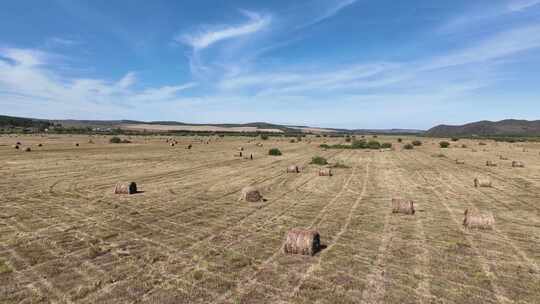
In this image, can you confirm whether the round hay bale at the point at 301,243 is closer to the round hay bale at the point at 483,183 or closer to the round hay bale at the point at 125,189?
the round hay bale at the point at 125,189

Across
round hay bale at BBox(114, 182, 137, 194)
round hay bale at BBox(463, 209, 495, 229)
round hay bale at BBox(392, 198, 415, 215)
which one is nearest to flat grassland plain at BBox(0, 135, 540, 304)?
round hay bale at BBox(463, 209, 495, 229)

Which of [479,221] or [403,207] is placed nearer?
[479,221]

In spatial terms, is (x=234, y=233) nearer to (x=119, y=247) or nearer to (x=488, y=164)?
(x=119, y=247)

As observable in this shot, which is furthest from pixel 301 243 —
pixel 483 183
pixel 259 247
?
pixel 483 183

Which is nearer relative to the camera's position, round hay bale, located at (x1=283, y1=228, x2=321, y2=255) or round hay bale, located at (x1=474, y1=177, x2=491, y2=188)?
round hay bale, located at (x1=283, y1=228, x2=321, y2=255)

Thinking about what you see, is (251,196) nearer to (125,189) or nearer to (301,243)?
(125,189)

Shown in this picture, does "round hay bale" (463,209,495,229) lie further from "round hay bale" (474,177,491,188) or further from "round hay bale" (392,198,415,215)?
"round hay bale" (474,177,491,188)

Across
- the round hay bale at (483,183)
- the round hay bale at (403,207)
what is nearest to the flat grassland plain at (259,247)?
the round hay bale at (403,207)

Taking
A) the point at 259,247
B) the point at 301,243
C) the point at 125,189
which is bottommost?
the point at 259,247
